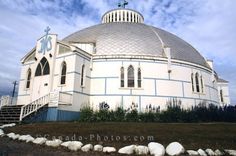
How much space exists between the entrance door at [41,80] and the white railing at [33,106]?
2968 mm

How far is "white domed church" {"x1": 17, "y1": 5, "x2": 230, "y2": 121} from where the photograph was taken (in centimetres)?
2136

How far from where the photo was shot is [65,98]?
62.9ft

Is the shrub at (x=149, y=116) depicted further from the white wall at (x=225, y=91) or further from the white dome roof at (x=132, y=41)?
the white wall at (x=225, y=91)

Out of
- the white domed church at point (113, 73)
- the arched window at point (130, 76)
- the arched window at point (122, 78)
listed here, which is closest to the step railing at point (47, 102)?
the white domed church at point (113, 73)

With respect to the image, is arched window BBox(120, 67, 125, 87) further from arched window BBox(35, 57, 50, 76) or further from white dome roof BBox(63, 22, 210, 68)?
arched window BBox(35, 57, 50, 76)

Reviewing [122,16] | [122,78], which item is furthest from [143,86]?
[122,16]

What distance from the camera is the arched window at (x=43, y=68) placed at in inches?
889

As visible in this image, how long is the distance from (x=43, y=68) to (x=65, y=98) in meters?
5.68

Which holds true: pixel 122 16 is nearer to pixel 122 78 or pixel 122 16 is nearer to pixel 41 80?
pixel 122 78

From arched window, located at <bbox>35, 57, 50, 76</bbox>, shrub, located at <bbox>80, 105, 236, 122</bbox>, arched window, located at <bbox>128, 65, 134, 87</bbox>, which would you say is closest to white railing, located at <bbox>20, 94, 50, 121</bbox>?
shrub, located at <bbox>80, 105, 236, 122</bbox>

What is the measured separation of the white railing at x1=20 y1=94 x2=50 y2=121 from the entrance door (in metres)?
2.97

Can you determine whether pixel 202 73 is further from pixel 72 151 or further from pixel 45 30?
pixel 72 151

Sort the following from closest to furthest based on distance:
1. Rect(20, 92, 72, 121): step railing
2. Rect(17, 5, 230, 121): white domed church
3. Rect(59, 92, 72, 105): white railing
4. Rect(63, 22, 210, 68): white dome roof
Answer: Rect(20, 92, 72, 121): step railing
Rect(59, 92, 72, 105): white railing
Rect(17, 5, 230, 121): white domed church
Rect(63, 22, 210, 68): white dome roof

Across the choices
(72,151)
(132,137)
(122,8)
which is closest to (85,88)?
(132,137)
